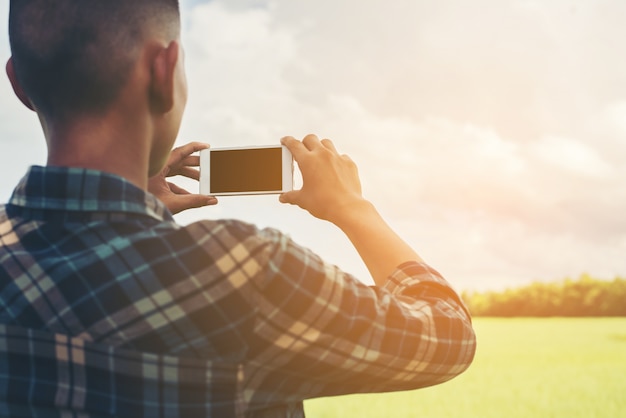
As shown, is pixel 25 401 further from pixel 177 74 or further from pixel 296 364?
pixel 177 74

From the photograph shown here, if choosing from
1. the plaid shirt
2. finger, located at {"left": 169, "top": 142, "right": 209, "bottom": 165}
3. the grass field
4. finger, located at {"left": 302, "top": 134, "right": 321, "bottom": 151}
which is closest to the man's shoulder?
the plaid shirt

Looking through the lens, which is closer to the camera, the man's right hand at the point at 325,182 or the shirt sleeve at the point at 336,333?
the shirt sleeve at the point at 336,333

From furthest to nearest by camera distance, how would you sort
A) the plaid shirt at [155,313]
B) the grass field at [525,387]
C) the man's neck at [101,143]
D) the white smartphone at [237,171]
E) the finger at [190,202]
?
the grass field at [525,387] → the white smartphone at [237,171] → the finger at [190,202] → the man's neck at [101,143] → the plaid shirt at [155,313]

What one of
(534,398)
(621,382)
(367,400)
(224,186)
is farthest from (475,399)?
(224,186)

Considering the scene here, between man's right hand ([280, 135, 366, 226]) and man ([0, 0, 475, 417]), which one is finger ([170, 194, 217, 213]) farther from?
man ([0, 0, 475, 417])

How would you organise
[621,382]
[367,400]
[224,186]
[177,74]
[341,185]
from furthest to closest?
1. [621,382]
2. [367,400]
3. [224,186]
4. [341,185]
5. [177,74]

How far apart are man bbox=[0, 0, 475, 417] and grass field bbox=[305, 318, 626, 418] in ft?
23.9

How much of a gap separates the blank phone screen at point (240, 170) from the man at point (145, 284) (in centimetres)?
50

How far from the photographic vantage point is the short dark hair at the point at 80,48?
1.07 meters

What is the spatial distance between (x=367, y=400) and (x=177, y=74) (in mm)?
8246

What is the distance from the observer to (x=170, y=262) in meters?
0.99

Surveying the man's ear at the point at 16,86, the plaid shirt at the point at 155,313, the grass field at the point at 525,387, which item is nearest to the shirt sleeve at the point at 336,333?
the plaid shirt at the point at 155,313

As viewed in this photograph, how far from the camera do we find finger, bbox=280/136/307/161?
142 centimetres

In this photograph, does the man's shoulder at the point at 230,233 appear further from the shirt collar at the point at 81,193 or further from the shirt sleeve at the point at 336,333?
the shirt collar at the point at 81,193
